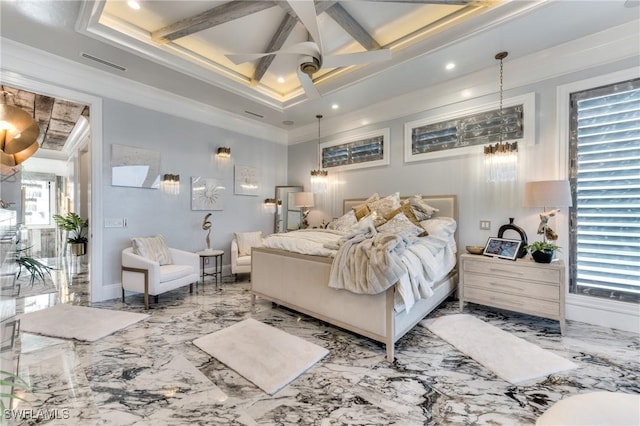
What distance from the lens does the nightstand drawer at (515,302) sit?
108 inches

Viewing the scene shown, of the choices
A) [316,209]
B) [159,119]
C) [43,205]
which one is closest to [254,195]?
[316,209]

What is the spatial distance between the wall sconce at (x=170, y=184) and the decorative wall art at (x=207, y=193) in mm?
285

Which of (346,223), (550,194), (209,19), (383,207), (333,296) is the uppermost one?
(209,19)

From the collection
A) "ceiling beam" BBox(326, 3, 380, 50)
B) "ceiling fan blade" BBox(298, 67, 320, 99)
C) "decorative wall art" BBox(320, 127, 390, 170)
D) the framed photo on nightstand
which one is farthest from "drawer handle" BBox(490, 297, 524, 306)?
"ceiling beam" BBox(326, 3, 380, 50)

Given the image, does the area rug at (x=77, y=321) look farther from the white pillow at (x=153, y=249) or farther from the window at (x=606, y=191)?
the window at (x=606, y=191)

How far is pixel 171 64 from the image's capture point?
352cm

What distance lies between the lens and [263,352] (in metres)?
2.40

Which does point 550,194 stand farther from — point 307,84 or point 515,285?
point 307,84

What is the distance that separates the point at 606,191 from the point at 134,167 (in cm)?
615

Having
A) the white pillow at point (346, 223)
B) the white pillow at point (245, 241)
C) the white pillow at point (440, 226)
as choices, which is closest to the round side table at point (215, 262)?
the white pillow at point (245, 241)

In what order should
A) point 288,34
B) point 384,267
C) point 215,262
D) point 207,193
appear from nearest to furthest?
point 384,267
point 288,34
point 207,193
point 215,262

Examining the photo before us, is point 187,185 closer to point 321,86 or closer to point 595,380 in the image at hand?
point 321,86

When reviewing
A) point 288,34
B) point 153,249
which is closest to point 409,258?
point 288,34

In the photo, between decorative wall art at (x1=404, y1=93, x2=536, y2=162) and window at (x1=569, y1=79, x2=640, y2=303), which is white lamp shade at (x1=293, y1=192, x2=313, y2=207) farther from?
window at (x1=569, y1=79, x2=640, y2=303)
